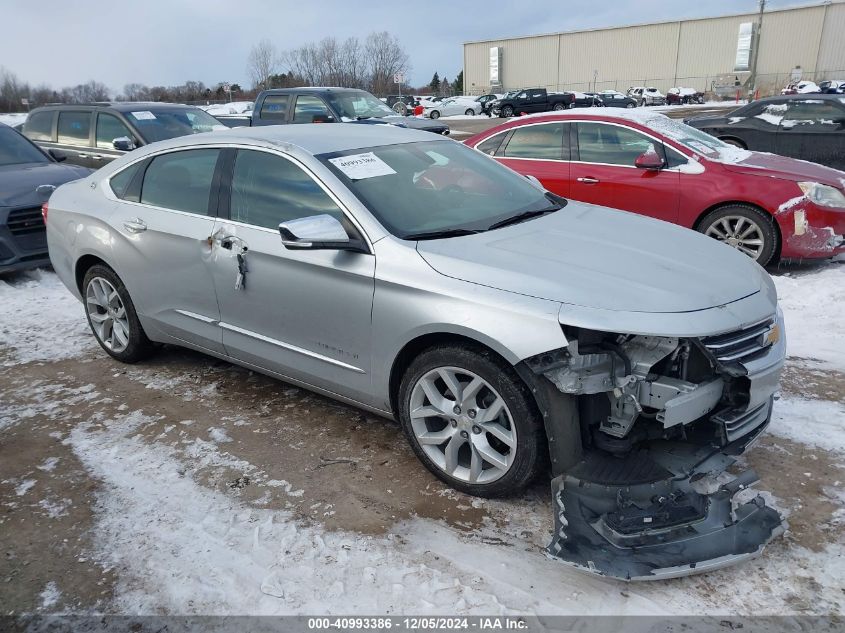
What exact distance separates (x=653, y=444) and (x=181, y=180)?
320 cm

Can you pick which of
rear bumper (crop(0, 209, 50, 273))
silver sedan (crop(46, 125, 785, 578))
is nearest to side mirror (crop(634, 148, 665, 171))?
silver sedan (crop(46, 125, 785, 578))

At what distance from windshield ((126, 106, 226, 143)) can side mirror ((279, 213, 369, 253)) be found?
612 cm

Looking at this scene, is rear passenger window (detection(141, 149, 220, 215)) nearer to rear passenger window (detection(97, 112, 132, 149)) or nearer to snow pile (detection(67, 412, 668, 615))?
snow pile (detection(67, 412, 668, 615))

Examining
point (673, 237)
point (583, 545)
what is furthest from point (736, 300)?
point (583, 545)

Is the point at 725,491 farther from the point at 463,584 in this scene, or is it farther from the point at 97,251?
the point at 97,251

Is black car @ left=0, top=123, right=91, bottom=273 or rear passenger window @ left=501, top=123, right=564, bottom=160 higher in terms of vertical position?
rear passenger window @ left=501, top=123, right=564, bottom=160

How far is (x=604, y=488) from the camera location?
2814 mm

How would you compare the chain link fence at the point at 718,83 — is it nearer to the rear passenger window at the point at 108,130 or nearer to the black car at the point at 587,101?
the black car at the point at 587,101

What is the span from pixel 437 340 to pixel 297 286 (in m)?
0.88

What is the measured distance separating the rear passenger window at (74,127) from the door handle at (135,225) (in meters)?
5.74

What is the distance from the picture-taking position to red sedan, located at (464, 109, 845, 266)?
623 cm

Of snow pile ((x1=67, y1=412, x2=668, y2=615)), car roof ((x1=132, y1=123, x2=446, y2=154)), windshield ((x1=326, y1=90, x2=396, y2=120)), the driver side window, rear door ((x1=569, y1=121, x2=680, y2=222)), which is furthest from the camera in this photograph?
windshield ((x1=326, y1=90, x2=396, y2=120))

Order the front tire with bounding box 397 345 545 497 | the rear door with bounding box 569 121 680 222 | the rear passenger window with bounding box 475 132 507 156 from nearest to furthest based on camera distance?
the front tire with bounding box 397 345 545 497 → the rear door with bounding box 569 121 680 222 → the rear passenger window with bounding box 475 132 507 156

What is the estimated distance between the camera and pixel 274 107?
41.1ft
